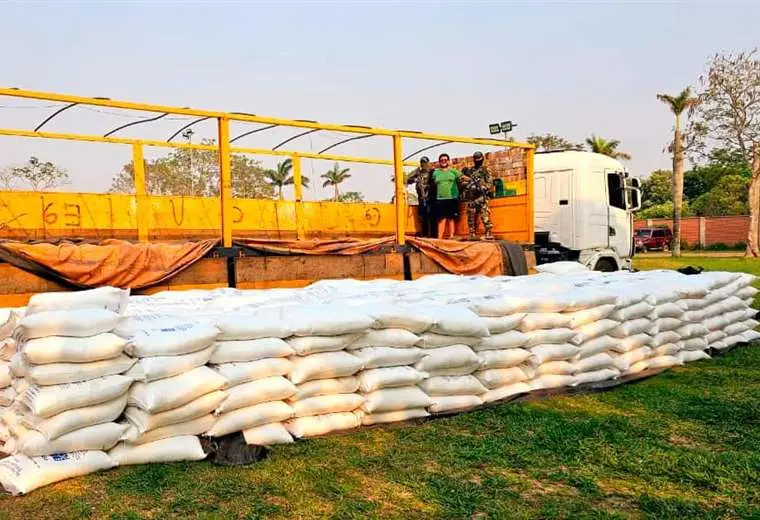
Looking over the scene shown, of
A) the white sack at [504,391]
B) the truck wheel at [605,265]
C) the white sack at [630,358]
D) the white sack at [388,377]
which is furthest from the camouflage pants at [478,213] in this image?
the white sack at [388,377]

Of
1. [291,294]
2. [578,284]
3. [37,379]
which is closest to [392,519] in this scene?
[37,379]

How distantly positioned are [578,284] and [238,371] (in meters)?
3.57

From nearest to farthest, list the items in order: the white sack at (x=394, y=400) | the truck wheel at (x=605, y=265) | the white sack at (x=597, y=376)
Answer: the white sack at (x=394, y=400), the white sack at (x=597, y=376), the truck wheel at (x=605, y=265)

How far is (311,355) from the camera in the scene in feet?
12.8

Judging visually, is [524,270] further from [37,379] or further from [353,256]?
[37,379]

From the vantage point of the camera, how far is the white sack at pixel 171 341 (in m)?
3.31

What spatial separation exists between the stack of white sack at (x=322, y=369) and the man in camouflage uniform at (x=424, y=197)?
5895mm

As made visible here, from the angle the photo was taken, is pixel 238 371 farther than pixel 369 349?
No

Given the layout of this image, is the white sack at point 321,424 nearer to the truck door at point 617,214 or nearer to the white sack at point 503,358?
the white sack at point 503,358

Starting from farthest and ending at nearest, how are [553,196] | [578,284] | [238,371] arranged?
[553,196] → [578,284] → [238,371]

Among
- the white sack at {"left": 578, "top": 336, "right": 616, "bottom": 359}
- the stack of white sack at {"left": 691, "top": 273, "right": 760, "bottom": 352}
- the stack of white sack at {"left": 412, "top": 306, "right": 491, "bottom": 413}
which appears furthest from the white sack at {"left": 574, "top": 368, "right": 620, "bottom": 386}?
the stack of white sack at {"left": 691, "top": 273, "right": 760, "bottom": 352}

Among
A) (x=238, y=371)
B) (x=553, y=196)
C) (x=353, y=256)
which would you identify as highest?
(x=553, y=196)

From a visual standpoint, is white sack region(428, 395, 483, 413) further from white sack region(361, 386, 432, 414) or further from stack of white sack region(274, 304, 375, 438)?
stack of white sack region(274, 304, 375, 438)

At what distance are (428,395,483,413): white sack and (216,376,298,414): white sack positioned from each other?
1027 millimetres
